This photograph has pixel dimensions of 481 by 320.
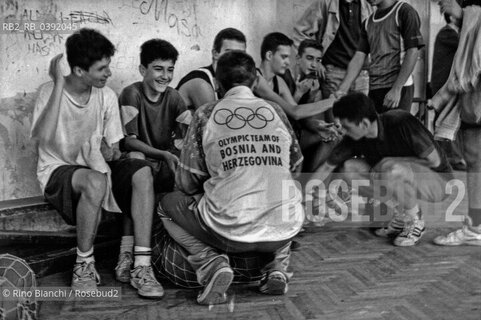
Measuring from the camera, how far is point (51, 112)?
3.44 metres

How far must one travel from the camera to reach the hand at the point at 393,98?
4.75 m

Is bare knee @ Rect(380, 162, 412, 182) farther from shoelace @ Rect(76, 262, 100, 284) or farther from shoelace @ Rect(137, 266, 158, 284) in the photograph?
shoelace @ Rect(76, 262, 100, 284)

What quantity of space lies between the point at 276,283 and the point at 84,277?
→ 1.05 meters

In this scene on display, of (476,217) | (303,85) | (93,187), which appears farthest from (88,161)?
(476,217)

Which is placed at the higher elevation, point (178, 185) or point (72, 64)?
point (72, 64)

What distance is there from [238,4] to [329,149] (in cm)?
153

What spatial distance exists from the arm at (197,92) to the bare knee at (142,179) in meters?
0.88

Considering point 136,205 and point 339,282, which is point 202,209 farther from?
point 339,282

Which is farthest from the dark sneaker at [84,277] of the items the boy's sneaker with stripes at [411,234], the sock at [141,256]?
the boy's sneaker with stripes at [411,234]

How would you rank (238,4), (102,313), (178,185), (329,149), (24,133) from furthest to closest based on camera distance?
(238,4) → (329,149) → (24,133) → (178,185) → (102,313)

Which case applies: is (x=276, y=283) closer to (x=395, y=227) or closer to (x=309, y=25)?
(x=395, y=227)

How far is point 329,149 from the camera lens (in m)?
4.95

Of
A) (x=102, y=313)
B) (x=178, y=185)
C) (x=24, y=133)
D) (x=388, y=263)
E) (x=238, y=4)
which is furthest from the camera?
(x=238, y=4)

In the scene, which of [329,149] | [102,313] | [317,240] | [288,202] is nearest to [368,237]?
[317,240]
